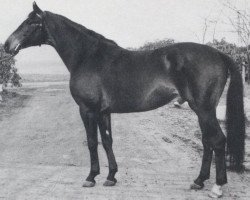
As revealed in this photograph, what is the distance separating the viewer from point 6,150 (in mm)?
8805

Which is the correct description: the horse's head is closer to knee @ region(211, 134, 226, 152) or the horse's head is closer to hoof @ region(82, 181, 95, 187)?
hoof @ region(82, 181, 95, 187)

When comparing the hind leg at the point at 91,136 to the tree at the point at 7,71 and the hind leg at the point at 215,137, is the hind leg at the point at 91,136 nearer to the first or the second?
the hind leg at the point at 215,137

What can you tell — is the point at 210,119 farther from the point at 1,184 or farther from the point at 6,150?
the point at 6,150

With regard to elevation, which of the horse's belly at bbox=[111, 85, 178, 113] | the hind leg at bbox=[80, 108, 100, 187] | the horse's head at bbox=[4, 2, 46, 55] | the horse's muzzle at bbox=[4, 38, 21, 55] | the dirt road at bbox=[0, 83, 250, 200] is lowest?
the dirt road at bbox=[0, 83, 250, 200]

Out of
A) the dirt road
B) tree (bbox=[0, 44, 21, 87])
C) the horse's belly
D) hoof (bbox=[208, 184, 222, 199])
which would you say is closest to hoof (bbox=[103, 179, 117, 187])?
the dirt road

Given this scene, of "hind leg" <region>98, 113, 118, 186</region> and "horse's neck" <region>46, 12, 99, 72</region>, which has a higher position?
"horse's neck" <region>46, 12, 99, 72</region>

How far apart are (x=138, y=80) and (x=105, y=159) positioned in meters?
2.34

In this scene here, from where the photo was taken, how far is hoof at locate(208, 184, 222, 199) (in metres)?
5.49

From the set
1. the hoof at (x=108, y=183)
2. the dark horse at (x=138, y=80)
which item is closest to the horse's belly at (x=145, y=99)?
the dark horse at (x=138, y=80)

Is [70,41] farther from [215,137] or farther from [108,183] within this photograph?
[215,137]

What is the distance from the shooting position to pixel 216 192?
5504 millimetres

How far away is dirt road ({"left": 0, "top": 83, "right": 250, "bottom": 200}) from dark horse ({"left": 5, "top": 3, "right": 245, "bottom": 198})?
321 millimetres

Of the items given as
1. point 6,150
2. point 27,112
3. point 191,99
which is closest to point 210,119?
point 191,99

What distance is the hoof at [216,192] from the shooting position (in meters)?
5.49
